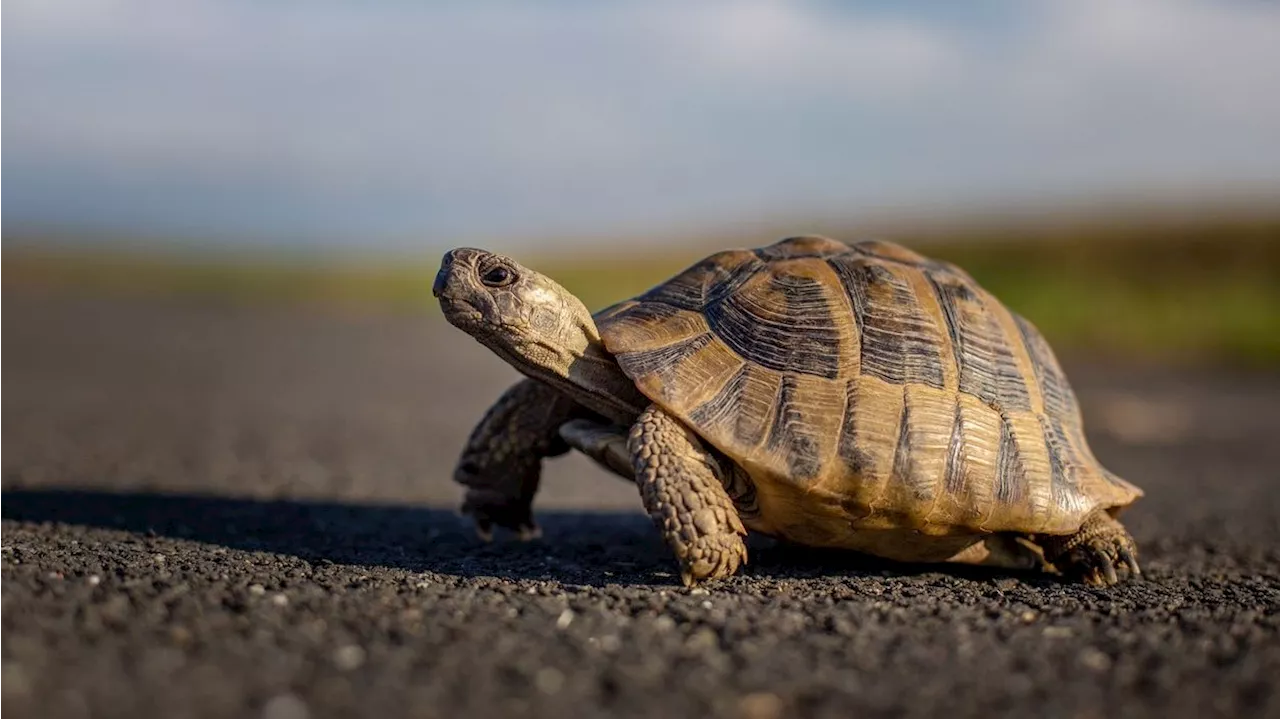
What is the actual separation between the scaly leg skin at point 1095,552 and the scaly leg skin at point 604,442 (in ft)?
7.45

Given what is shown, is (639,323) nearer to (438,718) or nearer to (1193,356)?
(438,718)

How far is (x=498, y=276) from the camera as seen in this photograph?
17.2 feet

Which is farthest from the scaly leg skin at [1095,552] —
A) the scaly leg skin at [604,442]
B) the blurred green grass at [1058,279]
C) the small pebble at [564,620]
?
the blurred green grass at [1058,279]

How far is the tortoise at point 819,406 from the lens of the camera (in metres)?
4.84

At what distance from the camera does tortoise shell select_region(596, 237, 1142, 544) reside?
4.88 metres

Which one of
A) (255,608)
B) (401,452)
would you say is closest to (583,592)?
(255,608)

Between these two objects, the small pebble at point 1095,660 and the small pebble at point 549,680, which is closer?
the small pebble at point 549,680

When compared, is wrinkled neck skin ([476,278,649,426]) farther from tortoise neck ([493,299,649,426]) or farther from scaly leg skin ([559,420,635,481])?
scaly leg skin ([559,420,635,481])

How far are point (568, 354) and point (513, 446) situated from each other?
1.06 metres

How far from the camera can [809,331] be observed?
523cm

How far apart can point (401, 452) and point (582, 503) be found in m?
3.10

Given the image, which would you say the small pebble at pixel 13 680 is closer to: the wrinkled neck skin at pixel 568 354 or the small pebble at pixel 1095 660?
the wrinkled neck skin at pixel 568 354

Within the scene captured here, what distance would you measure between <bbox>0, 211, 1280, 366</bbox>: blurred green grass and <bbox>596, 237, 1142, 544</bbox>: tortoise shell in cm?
2277

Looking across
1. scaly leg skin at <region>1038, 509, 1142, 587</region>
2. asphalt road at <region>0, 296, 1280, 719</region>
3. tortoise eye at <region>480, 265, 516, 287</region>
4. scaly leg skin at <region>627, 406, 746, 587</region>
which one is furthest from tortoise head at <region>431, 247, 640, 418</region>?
scaly leg skin at <region>1038, 509, 1142, 587</region>
